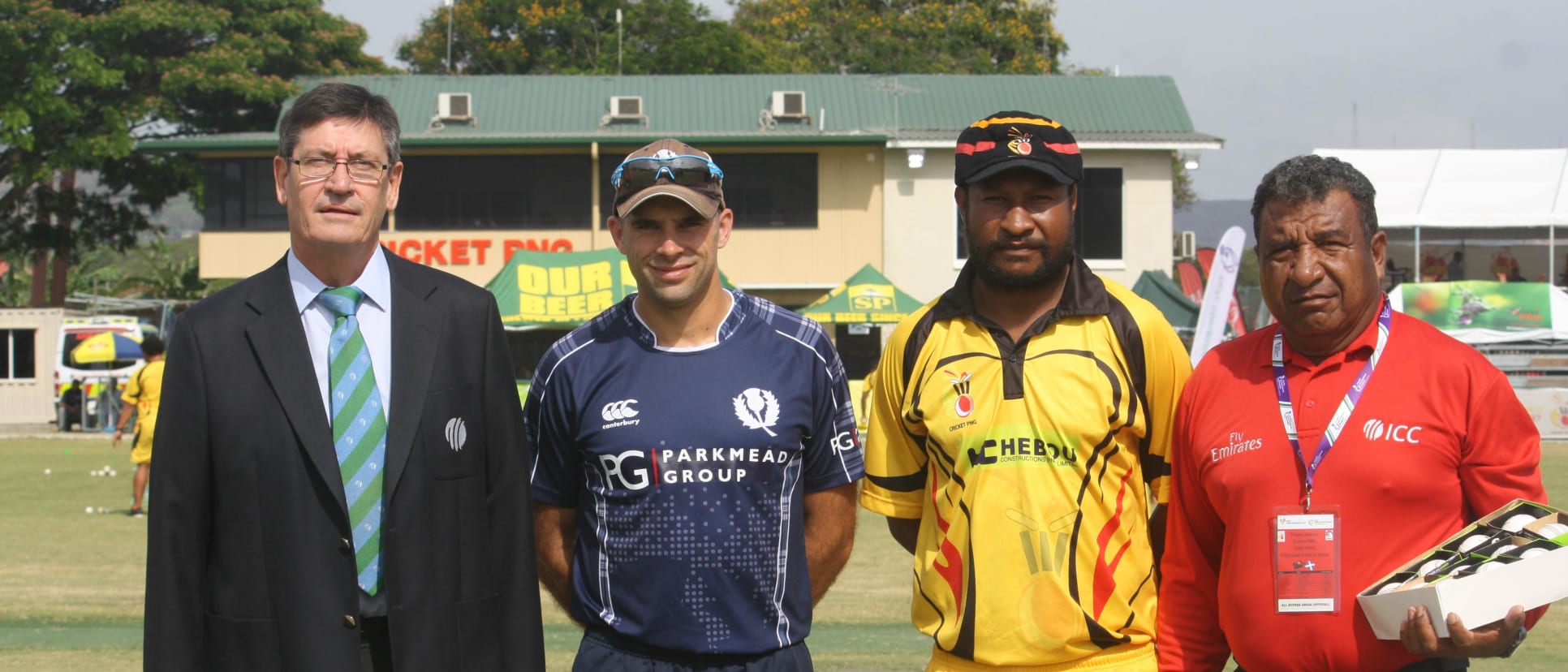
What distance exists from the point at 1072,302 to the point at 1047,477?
0.48m

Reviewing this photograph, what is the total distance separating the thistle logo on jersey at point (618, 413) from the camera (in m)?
3.88

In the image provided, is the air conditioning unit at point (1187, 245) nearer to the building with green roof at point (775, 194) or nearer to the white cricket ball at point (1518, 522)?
the building with green roof at point (775, 194)

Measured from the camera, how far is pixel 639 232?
158 inches

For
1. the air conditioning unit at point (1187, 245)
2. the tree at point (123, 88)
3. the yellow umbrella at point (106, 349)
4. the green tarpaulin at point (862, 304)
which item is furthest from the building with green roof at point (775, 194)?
the green tarpaulin at point (862, 304)

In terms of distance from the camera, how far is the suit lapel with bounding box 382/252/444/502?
134 inches

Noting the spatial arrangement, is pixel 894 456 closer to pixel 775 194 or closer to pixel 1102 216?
pixel 775 194

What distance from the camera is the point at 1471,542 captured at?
3244 mm

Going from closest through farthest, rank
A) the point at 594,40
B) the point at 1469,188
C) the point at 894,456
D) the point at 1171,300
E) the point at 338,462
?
the point at 338,462 → the point at 894,456 → the point at 1171,300 → the point at 1469,188 → the point at 594,40

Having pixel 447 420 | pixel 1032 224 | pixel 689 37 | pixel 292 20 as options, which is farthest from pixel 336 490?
pixel 689 37

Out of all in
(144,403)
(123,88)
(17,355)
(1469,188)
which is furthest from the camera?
(123,88)

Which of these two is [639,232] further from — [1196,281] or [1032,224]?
[1196,281]

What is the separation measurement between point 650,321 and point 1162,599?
1553 mm

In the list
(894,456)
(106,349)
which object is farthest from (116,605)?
(106,349)

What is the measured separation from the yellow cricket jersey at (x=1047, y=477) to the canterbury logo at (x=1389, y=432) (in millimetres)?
565
